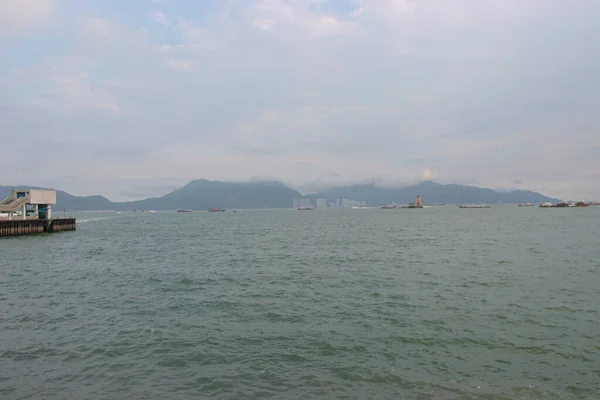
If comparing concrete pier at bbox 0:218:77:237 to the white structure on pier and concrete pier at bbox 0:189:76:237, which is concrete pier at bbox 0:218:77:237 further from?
the white structure on pier

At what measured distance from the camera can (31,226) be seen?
77.8 meters

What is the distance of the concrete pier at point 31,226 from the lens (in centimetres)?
7139

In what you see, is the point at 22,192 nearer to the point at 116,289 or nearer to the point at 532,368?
the point at 116,289

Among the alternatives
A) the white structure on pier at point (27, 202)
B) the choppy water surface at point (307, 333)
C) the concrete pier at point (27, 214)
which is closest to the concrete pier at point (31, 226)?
the concrete pier at point (27, 214)

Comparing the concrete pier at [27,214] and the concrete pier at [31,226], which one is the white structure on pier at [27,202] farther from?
the concrete pier at [31,226]

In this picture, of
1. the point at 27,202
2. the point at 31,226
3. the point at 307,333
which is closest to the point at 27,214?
the point at 27,202

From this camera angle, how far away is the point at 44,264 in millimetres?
38406

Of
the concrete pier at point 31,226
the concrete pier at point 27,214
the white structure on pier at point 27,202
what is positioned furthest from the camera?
the white structure on pier at point 27,202

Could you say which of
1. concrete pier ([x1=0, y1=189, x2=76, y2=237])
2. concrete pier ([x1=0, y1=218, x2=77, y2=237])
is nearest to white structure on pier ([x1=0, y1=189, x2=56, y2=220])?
concrete pier ([x1=0, y1=189, x2=76, y2=237])

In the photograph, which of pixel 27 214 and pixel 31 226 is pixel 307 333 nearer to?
pixel 31 226

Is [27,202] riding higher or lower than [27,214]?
higher

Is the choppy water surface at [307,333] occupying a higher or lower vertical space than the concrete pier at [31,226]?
lower

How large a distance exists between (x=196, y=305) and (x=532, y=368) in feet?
53.3

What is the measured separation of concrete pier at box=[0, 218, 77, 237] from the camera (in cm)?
7139
